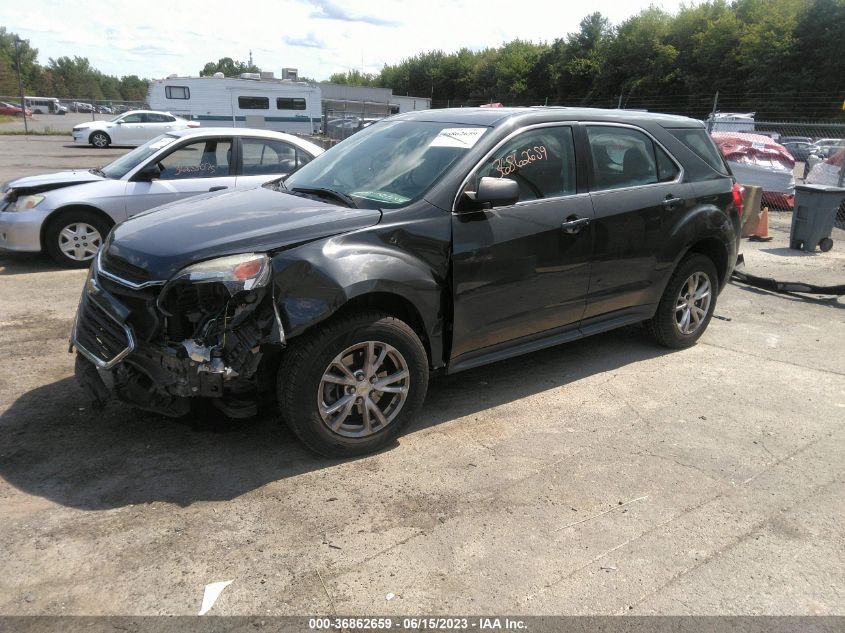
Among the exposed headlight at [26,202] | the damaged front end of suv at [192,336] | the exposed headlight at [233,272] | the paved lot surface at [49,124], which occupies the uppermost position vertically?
the paved lot surface at [49,124]

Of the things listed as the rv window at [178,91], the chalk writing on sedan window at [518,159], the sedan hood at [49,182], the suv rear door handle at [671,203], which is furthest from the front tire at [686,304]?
the rv window at [178,91]

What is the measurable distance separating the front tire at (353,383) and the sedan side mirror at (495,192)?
88 cm

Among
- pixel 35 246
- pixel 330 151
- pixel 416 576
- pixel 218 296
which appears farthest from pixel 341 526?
pixel 35 246

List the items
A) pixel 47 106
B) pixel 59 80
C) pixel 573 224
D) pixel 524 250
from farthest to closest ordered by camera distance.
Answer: pixel 59 80
pixel 47 106
pixel 573 224
pixel 524 250

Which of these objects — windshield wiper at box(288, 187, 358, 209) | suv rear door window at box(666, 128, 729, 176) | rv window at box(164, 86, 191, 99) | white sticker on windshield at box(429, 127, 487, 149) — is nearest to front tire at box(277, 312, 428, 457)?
windshield wiper at box(288, 187, 358, 209)

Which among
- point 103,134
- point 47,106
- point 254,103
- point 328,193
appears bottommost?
point 328,193

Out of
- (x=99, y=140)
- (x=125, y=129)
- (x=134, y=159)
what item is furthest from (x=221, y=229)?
(x=99, y=140)

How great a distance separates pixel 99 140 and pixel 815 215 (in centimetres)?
2737

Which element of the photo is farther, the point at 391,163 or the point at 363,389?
the point at 391,163

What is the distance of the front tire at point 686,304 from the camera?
5207mm

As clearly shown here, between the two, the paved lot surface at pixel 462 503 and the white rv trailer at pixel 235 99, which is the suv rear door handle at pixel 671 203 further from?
the white rv trailer at pixel 235 99

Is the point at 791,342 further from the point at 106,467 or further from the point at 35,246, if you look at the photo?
the point at 35,246

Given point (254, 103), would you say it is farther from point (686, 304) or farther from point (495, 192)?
point (495, 192)

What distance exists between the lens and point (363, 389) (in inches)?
139
